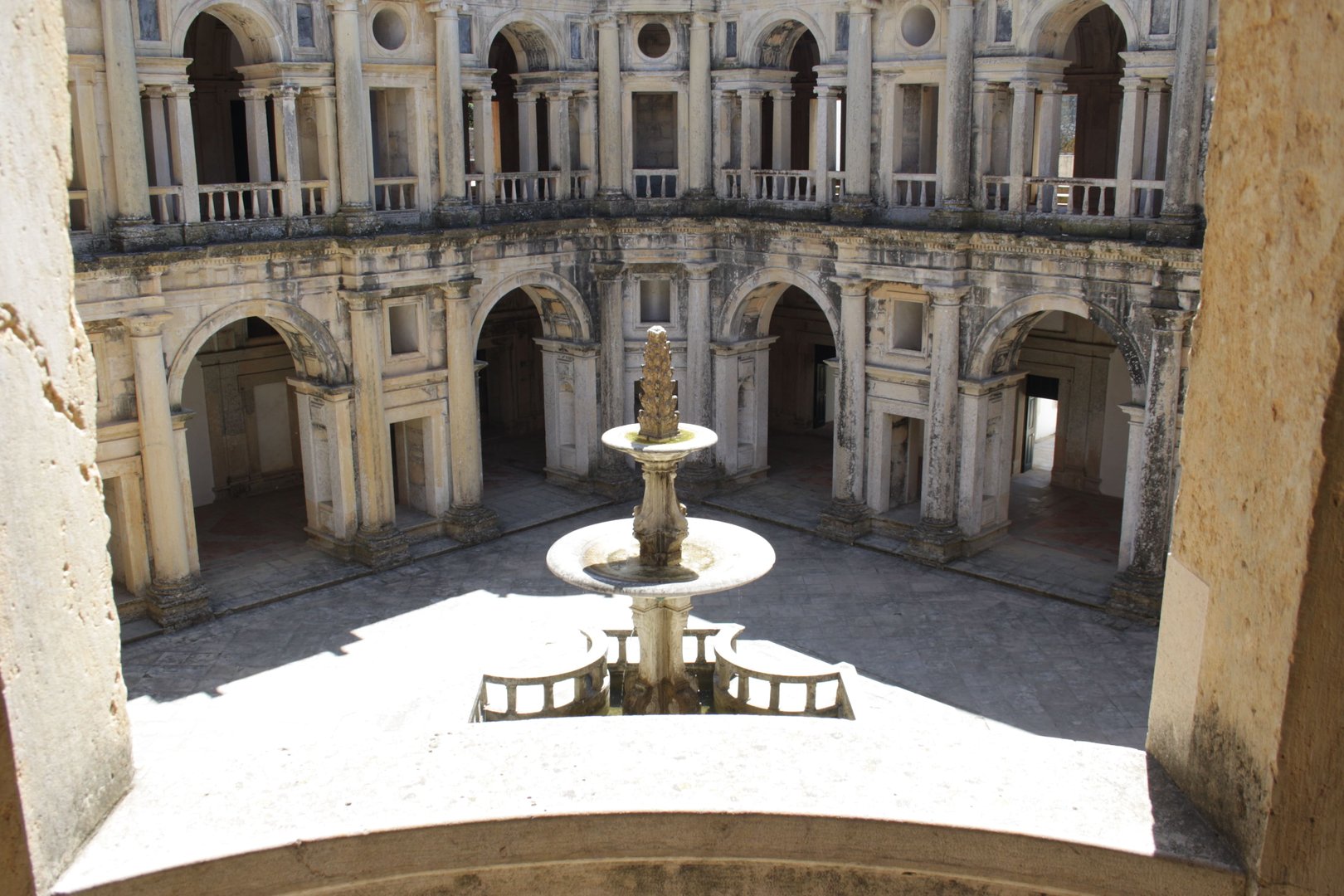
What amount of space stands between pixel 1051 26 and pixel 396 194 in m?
12.8

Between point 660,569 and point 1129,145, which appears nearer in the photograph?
point 660,569

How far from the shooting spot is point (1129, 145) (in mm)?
21547

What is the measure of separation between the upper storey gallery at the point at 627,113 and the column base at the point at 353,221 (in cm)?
5

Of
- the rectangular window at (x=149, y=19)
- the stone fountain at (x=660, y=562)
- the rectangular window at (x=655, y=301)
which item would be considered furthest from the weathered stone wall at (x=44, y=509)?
the rectangular window at (x=655, y=301)

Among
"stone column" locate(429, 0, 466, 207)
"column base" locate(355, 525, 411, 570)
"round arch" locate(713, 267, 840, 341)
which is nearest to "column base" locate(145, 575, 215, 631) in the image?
"column base" locate(355, 525, 411, 570)

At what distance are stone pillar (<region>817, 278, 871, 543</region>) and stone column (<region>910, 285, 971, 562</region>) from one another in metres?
1.49

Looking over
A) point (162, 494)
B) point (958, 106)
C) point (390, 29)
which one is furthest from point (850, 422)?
point (162, 494)

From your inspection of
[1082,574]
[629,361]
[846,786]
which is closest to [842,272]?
[629,361]

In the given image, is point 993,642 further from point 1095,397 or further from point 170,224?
point 170,224

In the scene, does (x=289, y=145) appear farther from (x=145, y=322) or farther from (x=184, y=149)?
(x=145, y=322)

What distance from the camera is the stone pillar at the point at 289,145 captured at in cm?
2273

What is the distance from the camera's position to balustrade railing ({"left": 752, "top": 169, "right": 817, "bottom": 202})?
26.1m

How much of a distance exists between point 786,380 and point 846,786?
100 feet

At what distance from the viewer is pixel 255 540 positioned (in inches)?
1003
